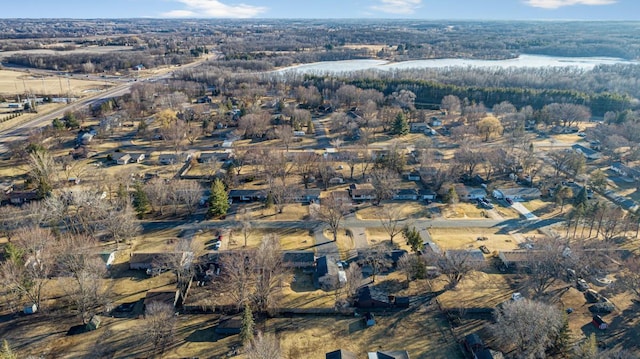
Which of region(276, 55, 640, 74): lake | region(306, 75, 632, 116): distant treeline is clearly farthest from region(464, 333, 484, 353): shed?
region(276, 55, 640, 74): lake

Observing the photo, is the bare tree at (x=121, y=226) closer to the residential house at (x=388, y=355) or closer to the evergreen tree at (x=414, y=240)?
the residential house at (x=388, y=355)

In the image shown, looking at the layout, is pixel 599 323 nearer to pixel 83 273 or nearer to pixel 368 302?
pixel 368 302

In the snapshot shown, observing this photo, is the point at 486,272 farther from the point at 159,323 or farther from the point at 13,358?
the point at 13,358

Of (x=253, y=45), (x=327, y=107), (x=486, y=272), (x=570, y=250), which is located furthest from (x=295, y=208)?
(x=253, y=45)

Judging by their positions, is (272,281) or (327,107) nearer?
(272,281)

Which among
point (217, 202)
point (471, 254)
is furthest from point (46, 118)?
point (471, 254)

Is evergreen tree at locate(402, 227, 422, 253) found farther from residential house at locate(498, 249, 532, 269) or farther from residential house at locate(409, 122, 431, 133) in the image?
residential house at locate(409, 122, 431, 133)
